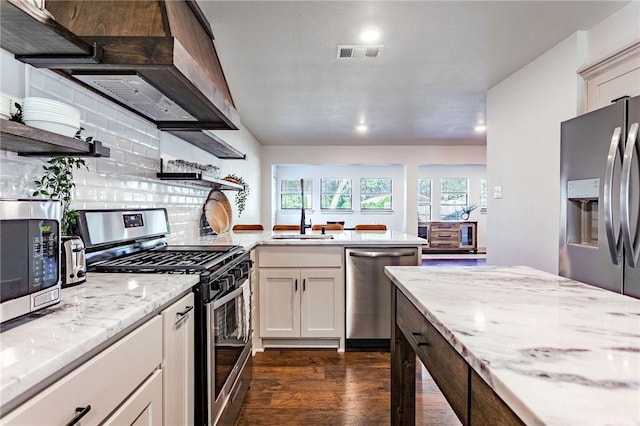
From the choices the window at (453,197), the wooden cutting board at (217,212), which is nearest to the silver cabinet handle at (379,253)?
the wooden cutting board at (217,212)

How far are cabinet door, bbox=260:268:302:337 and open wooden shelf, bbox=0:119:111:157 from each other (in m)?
1.82

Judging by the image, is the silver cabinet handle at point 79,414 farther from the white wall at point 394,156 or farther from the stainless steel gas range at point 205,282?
the white wall at point 394,156

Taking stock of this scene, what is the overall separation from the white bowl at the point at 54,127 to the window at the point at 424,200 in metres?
9.70

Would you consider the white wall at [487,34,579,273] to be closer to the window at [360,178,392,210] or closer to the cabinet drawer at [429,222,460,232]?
the cabinet drawer at [429,222,460,232]

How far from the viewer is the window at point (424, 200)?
33.7ft

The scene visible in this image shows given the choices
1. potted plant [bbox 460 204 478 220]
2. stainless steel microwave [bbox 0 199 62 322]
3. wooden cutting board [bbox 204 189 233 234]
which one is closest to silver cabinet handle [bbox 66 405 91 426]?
stainless steel microwave [bbox 0 199 62 322]

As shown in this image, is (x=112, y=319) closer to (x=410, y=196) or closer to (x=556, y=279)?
(x=556, y=279)

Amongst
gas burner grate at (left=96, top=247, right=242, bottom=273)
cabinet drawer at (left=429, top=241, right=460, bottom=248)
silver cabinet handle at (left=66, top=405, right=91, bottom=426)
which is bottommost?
cabinet drawer at (left=429, top=241, right=460, bottom=248)

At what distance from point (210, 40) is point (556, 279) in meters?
2.46

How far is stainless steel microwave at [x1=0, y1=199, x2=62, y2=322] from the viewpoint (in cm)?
86

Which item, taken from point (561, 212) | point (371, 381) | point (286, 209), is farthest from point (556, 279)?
point (286, 209)

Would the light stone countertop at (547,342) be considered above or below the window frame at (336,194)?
below

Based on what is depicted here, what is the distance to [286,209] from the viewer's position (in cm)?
1030

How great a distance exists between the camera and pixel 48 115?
1.22 meters
